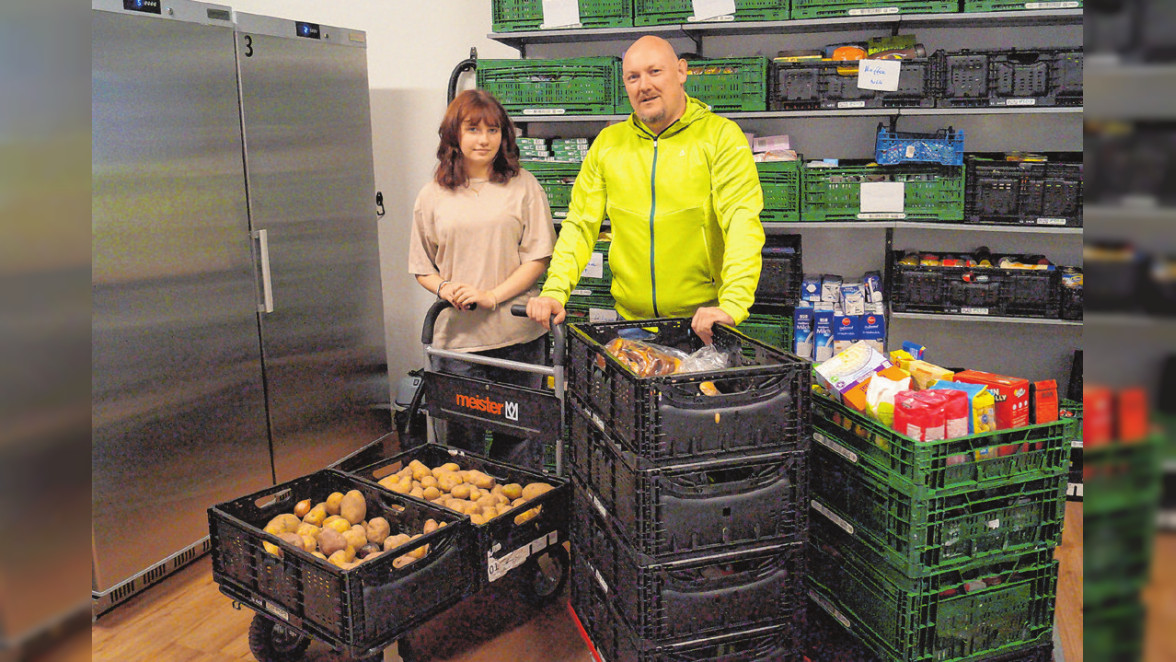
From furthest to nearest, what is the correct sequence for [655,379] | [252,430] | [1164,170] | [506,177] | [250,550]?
[252,430], [506,177], [250,550], [655,379], [1164,170]

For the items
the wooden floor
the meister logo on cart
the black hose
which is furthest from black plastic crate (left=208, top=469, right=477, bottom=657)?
the black hose

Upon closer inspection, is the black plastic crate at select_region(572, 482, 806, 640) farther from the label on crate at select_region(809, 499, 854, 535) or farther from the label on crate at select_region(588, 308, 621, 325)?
the label on crate at select_region(588, 308, 621, 325)

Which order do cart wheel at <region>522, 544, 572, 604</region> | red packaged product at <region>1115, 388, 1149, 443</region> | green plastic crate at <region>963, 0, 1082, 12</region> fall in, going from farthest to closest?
green plastic crate at <region>963, 0, 1082, 12</region>
cart wheel at <region>522, 544, 572, 604</region>
red packaged product at <region>1115, 388, 1149, 443</region>

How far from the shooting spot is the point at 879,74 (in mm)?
3682

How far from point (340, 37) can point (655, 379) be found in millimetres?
2872

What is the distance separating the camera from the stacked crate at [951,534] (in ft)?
6.70

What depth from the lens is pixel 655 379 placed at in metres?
1.93

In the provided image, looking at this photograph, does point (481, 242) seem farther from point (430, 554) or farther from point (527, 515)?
point (430, 554)

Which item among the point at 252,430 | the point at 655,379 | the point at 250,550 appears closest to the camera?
the point at 655,379

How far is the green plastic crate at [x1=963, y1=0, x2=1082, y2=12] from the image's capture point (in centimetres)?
349

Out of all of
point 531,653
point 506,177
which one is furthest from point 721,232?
point 531,653

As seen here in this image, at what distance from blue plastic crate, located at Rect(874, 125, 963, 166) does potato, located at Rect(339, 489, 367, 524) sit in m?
2.58

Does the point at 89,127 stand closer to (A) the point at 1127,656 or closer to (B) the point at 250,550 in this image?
(A) the point at 1127,656

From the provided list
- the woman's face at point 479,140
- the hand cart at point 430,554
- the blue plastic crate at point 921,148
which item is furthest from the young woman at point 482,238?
the blue plastic crate at point 921,148
